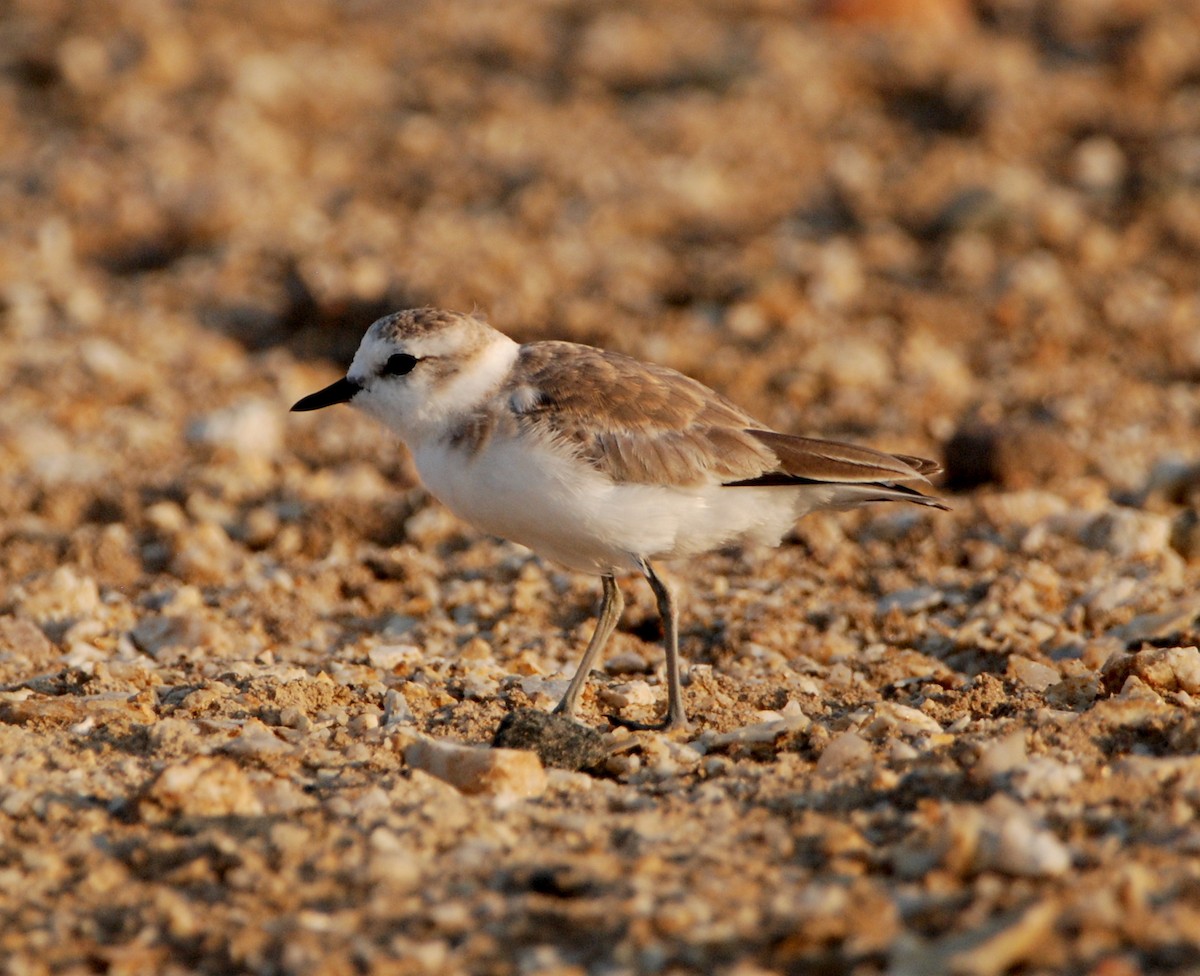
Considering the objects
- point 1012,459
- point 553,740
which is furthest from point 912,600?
point 553,740

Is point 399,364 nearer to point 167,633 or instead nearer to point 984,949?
point 167,633

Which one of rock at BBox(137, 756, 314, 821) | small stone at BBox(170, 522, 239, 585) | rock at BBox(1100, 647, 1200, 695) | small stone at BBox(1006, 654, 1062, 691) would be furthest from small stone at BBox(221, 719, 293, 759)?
rock at BBox(1100, 647, 1200, 695)

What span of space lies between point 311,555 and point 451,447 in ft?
6.16

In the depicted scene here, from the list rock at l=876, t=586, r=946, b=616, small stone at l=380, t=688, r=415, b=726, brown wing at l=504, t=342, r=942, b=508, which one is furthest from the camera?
rock at l=876, t=586, r=946, b=616

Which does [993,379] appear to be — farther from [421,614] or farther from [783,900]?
[783,900]

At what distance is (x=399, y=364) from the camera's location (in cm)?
486

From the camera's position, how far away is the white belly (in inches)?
177

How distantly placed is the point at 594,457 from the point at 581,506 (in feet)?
0.50

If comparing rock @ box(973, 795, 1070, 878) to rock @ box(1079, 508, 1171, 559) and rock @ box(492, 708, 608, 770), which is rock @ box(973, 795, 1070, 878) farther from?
rock @ box(1079, 508, 1171, 559)

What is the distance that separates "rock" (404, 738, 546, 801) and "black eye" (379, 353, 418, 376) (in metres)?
1.31

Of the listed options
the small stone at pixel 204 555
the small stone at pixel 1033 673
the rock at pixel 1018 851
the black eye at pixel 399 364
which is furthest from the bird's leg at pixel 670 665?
the small stone at pixel 204 555

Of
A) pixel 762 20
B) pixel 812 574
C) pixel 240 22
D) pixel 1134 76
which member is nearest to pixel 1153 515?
pixel 812 574

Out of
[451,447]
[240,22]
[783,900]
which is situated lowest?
[783,900]

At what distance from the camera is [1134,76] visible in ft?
36.5
